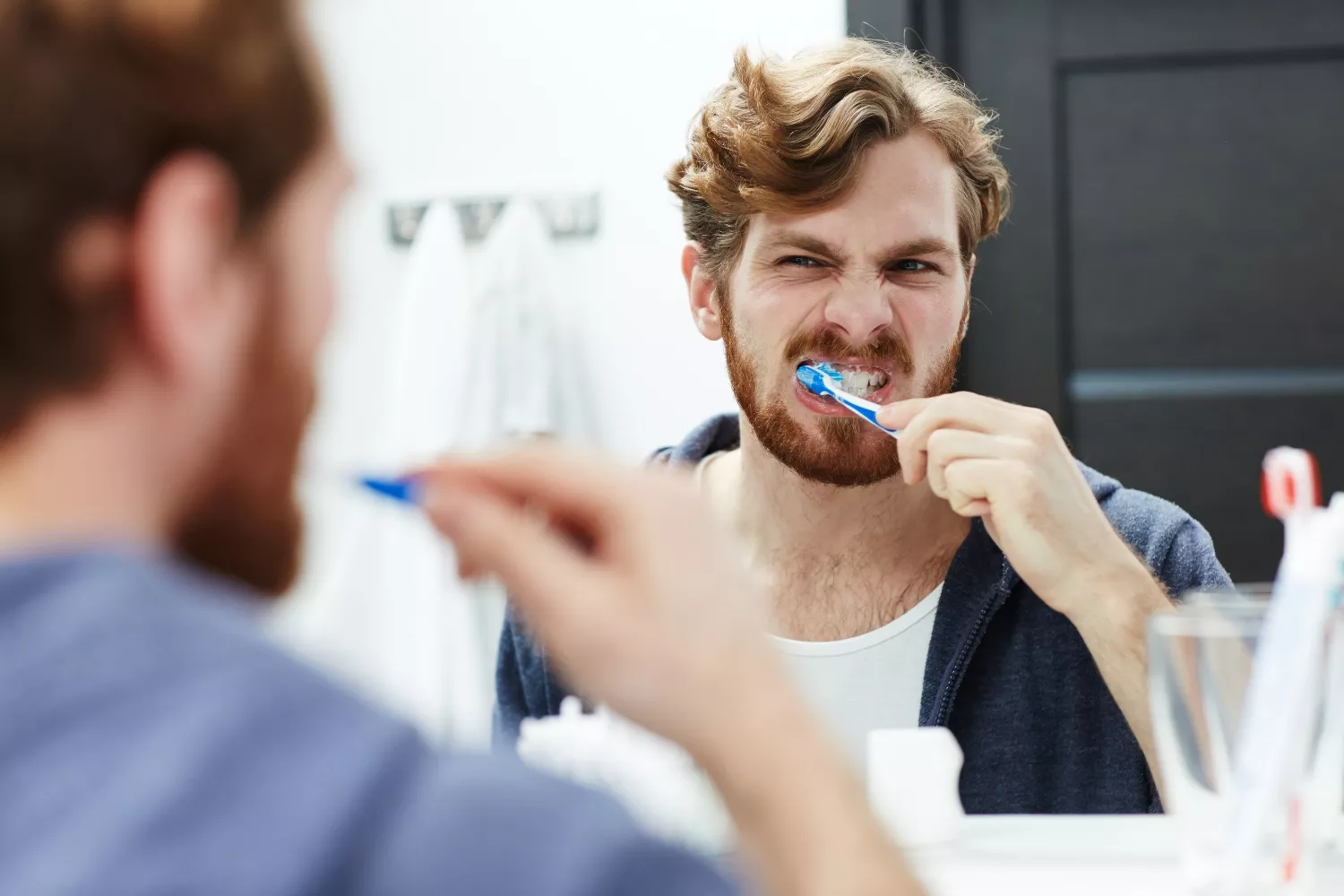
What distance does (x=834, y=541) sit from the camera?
129cm

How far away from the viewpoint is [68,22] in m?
0.29

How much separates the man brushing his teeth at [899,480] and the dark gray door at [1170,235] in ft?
1.04

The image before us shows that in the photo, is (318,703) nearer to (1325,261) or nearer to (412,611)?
(412,611)

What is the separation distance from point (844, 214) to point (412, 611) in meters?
0.77

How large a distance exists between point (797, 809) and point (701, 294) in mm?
1109

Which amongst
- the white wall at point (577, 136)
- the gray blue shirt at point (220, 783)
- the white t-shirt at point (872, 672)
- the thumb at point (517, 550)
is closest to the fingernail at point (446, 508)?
the thumb at point (517, 550)

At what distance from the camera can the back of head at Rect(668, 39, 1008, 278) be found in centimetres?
121

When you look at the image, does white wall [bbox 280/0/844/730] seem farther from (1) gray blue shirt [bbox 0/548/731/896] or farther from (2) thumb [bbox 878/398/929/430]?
(1) gray blue shirt [bbox 0/548/731/896]

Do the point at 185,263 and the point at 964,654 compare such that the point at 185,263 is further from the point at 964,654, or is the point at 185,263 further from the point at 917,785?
the point at 964,654

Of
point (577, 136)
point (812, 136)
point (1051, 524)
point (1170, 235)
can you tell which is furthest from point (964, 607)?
point (577, 136)

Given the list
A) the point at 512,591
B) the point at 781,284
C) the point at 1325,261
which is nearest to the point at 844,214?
the point at 781,284

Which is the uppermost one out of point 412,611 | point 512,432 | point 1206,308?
point 1206,308

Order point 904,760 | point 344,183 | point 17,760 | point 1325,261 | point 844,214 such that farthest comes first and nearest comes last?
point 1325,261 → point 844,214 → point 904,760 → point 344,183 → point 17,760

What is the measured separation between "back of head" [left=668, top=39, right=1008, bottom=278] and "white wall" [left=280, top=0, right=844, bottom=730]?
0.33 m
